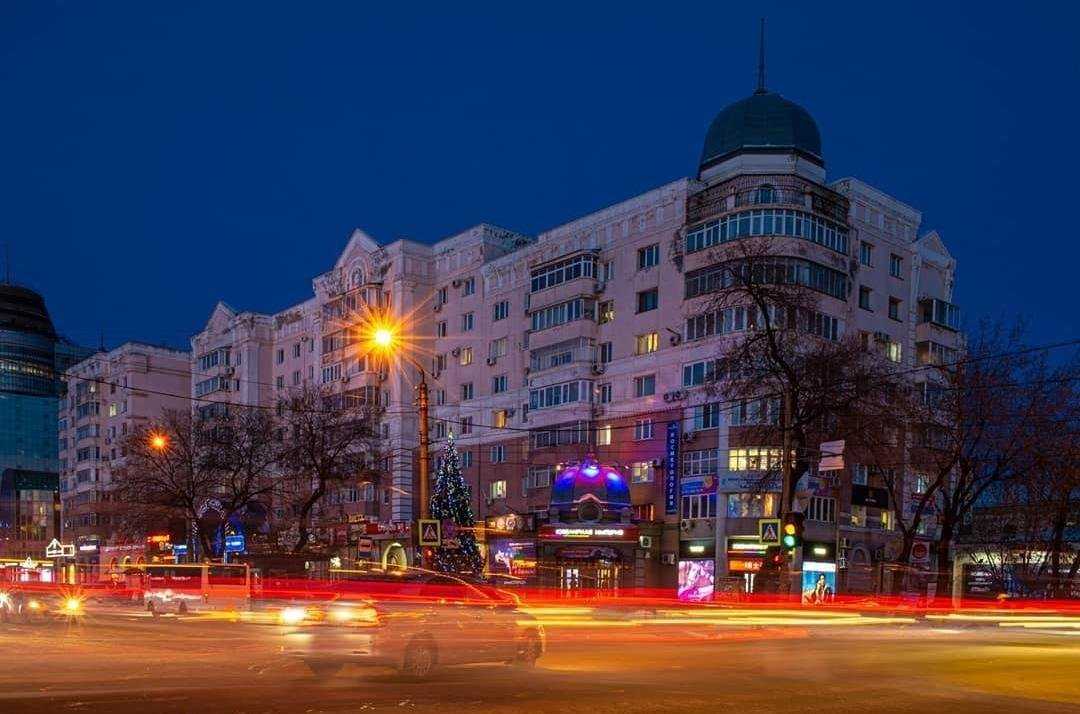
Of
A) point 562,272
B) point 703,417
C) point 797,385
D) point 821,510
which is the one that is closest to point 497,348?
point 562,272

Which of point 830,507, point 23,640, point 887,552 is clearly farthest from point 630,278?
point 23,640

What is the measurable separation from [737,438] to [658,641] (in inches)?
1109

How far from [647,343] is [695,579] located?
12.3 metres

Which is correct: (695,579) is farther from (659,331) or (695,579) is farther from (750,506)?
(659,331)

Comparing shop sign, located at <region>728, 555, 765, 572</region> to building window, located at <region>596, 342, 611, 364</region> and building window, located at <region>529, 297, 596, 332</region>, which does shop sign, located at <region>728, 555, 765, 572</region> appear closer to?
building window, located at <region>596, 342, 611, 364</region>

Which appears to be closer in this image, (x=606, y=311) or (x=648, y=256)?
(x=648, y=256)

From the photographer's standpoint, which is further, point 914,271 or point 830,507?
point 914,271

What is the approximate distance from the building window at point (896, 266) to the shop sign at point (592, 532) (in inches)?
791

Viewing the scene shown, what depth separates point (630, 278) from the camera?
55906 mm

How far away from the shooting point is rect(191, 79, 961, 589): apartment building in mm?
50688

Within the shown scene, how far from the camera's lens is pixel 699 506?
169ft

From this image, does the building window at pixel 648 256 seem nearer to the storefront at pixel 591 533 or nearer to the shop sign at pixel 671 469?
the shop sign at pixel 671 469

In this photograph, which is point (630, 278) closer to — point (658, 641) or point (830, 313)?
point (830, 313)

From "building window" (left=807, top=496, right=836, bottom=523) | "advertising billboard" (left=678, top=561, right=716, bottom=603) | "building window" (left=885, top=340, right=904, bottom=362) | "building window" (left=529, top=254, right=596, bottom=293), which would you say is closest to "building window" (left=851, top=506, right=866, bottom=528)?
"building window" (left=807, top=496, right=836, bottom=523)
